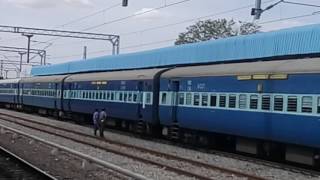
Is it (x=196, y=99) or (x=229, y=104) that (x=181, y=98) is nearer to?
(x=196, y=99)

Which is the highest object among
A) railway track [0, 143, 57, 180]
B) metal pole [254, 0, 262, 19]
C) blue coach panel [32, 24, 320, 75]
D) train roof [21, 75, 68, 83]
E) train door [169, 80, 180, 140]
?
metal pole [254, 0, 262, 19]

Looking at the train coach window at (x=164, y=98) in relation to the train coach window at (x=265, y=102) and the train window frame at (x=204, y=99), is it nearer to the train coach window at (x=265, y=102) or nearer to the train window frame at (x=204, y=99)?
the train window frame at (x=204, y=99)

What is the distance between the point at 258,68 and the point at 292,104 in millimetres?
2243

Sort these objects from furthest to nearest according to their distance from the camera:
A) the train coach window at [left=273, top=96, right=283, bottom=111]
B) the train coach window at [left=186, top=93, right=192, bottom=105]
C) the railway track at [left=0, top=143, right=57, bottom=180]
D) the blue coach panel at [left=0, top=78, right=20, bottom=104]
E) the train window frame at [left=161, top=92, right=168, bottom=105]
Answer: the blue coach panel at [left=0, top=78, right=20, bottom=104] < the train window frame at [left=161, top=92, right=168, bottom=105] < the train coach window at [left=186, top=93, right=192, bottom=105] < the train coach window at [left=273, top=96, right=283, bottom=111] < the railway track at [left=0, top=143, right=57, bottom=180]

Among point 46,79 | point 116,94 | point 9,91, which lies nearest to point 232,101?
point 116,94

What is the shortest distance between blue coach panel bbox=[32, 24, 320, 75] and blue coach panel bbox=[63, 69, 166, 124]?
355 centimetres

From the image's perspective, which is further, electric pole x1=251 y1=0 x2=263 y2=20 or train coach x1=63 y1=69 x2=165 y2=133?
train coach x1=63 y1=69 x2=165 y2=133

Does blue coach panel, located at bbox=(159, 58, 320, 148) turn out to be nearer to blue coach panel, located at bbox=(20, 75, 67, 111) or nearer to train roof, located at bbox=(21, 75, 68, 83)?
blue coach panel, located at bbox=(20, 75, 67, 111)

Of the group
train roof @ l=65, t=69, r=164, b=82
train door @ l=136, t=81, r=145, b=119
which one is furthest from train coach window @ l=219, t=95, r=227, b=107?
train door @ l=136, t=81, r=145, b=119

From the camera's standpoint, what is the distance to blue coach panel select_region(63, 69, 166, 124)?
2742 cm

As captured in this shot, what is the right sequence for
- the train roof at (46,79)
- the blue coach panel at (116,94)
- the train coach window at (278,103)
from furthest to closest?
the train roof at (46,79) < the blue coach panel at (116,94) < the train coach window at (278,103)

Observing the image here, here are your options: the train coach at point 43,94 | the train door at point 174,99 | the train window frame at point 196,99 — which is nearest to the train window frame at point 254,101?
the train window frame at point 196,99

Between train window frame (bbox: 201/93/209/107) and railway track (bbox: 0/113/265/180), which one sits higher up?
train window frame (bbox: 201/93/209/107)

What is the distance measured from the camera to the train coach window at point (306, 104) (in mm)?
16156
